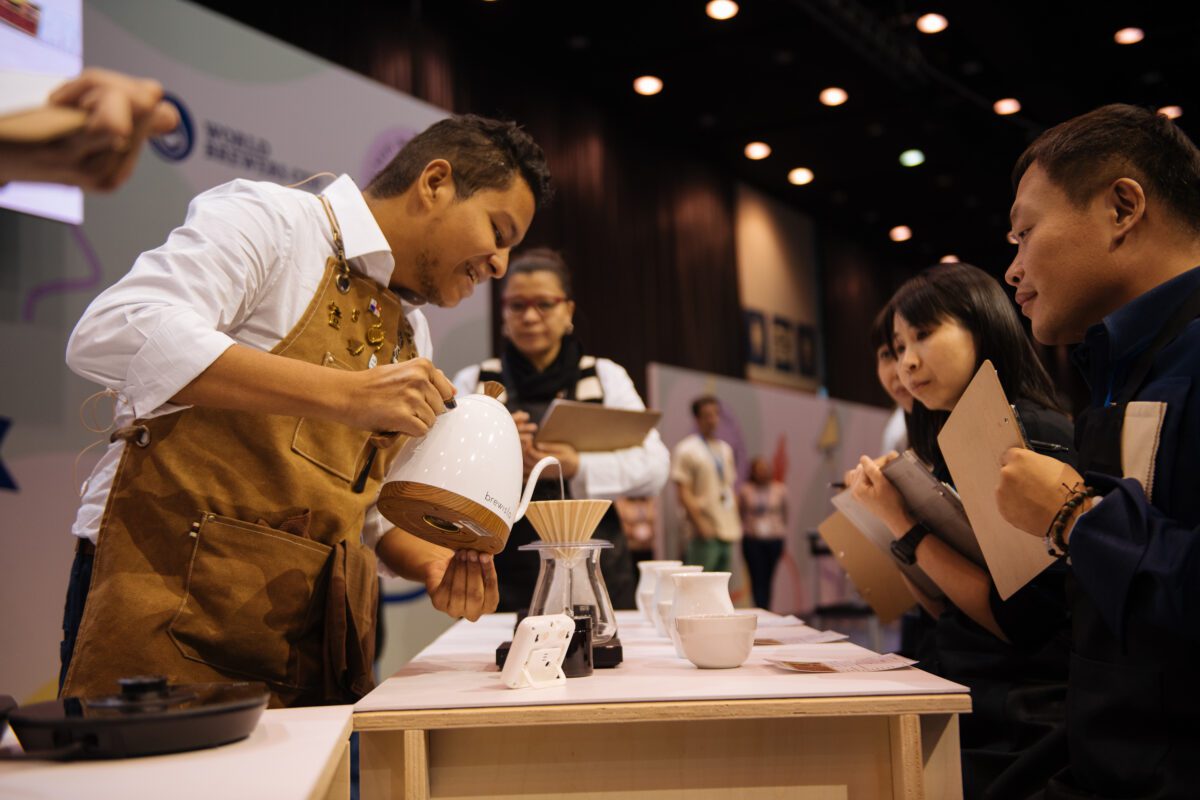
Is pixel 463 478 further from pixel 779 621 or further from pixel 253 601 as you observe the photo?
pixel 779 621

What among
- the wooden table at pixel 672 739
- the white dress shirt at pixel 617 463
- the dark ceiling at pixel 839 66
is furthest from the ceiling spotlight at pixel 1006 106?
the wooden table at pixel 672 739

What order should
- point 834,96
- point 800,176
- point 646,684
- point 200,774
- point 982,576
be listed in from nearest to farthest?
point 200,774 < point 646,684 < point 982,576 < point 834,96 < point 800,176

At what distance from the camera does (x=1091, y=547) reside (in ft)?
3.64

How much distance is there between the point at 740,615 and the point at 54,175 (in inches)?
41.3

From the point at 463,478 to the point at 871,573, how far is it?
3.46 feet

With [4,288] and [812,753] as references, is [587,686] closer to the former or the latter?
[812,753]

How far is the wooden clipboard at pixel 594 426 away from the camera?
2617 mm

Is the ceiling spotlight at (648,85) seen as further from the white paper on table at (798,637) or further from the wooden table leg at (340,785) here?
the wooden table leg at (340,785)

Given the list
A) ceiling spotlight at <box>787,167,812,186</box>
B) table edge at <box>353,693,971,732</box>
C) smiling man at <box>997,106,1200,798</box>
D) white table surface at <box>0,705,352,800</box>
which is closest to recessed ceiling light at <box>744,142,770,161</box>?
ceiling spotlight at <box>787,167,812,186</box>

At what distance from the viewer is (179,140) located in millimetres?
3471

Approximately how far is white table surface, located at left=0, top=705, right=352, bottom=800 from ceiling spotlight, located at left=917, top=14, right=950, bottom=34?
7.00 meters

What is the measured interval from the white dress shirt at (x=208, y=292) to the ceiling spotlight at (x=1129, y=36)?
6865 mm

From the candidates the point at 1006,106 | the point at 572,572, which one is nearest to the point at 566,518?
the point at 572,572

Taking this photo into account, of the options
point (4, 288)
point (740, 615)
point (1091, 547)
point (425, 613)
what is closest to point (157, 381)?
point (740, 615)
